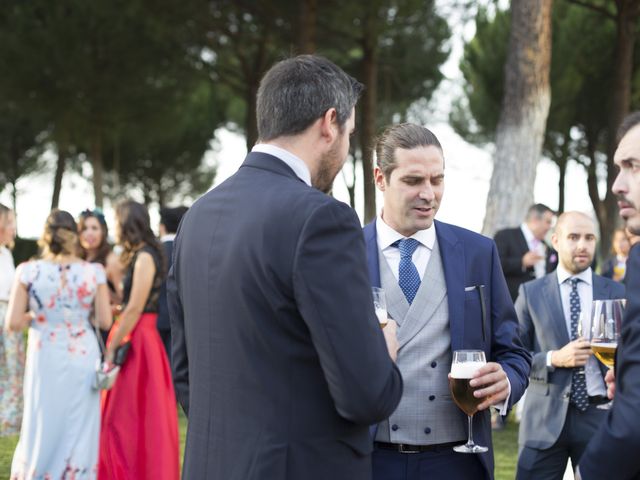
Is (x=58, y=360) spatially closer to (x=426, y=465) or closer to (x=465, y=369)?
(x=426, y=465)

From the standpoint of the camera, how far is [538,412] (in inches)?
190

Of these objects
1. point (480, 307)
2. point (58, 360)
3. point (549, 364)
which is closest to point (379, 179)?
point (480, 307)

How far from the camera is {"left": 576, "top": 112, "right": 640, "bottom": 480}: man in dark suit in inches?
94.0

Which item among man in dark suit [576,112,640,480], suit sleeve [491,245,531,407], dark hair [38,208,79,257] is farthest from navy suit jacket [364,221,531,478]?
dark hair [38,208,79,257]

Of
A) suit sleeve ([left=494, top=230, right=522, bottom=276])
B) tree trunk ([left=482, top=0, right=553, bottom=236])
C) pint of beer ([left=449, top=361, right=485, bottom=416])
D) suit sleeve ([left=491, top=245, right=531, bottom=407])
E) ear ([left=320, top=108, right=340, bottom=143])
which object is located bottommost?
pint of beer ([left=449, top=361, right=485, bottom=416])

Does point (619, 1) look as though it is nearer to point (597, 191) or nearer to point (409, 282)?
point (597, 191)

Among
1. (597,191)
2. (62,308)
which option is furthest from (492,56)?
(62,308)

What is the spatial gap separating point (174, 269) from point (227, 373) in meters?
0.46

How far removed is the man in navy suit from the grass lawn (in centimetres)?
439

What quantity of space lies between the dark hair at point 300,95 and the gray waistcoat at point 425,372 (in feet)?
3.15

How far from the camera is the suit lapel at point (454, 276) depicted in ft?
10.9

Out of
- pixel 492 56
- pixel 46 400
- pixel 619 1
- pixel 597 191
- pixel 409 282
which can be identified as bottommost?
pixel 46 400

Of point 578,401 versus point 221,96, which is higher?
point 221,96

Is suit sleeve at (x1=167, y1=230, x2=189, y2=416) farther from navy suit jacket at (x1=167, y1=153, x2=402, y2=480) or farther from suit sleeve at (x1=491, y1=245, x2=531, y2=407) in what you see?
suit sleeve at (x1=491, y1=245, x2=531, y2=407)
